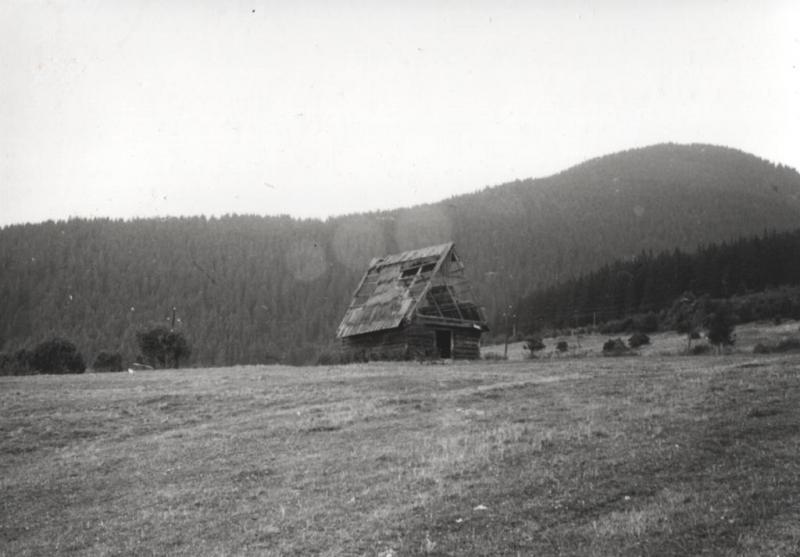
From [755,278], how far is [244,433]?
79923 mm

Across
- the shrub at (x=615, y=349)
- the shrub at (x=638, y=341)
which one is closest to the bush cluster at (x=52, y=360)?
the shrub at (x=615, y=349)

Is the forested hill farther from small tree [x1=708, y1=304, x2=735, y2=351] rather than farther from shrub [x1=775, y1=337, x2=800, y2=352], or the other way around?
shrub [x1=775, y1=337, x2=800, y2=352]

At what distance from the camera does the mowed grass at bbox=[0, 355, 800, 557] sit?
924 centimetres

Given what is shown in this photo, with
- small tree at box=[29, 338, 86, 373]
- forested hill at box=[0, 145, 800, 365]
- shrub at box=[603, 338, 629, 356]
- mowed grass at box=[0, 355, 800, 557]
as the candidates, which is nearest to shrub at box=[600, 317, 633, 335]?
shrub at box=[603, 338, 629, 356]

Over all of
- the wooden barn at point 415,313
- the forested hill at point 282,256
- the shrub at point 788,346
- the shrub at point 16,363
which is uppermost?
the forested hill at point 282,256

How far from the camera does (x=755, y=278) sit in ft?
265

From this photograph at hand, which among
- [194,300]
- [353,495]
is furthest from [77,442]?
[194,300]

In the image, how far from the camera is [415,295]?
4266 cm

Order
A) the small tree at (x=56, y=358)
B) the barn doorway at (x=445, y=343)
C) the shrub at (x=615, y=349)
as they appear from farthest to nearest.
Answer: the small tree at (x=56, y=358), the barn doorway at (x=445, y=343), the shrub at (x=615, y=349)

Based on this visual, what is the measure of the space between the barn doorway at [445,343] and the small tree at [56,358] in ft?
94.1

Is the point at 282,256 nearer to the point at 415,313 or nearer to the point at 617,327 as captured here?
the point at 617,327

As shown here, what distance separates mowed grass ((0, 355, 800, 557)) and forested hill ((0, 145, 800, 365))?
89.0 m

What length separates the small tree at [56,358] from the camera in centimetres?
4928

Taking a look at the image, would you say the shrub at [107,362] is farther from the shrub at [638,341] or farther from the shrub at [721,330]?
the shrub at [721,330]
